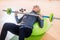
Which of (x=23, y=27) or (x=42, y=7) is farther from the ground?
(x=42, y=7)

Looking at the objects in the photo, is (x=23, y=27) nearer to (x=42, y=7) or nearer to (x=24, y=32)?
(x=24, y=32)

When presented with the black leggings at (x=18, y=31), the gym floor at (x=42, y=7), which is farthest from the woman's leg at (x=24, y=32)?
the gym floor at (x=42, y=7)

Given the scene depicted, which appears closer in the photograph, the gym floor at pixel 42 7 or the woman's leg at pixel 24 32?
the woman's leg at pixel 24 32

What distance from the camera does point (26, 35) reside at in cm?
206

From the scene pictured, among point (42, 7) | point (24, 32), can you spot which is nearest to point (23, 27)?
point (24, 32)

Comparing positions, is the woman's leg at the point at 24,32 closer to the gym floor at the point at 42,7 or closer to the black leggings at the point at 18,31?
the black leggings at the point at 18,31

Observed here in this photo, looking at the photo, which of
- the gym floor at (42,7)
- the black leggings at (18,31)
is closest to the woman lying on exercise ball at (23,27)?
the black leggings at (18,31)

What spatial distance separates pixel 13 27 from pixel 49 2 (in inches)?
44.7

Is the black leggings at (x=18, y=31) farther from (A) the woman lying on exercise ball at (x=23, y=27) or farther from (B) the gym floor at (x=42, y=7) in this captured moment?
(B) the gym floor at (x=42, y=7)

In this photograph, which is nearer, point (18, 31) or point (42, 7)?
point (18, 31)

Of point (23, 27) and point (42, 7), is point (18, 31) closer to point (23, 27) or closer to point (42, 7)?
point (23, 27)

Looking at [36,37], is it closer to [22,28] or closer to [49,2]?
[22,28]

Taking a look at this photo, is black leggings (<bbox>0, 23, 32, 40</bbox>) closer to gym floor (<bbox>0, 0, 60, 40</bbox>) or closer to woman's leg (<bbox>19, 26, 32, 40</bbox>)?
woman's leg (<bbox>19, 26, 32, 40</bbox>)

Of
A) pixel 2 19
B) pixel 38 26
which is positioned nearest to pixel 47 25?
pixel 38 26
